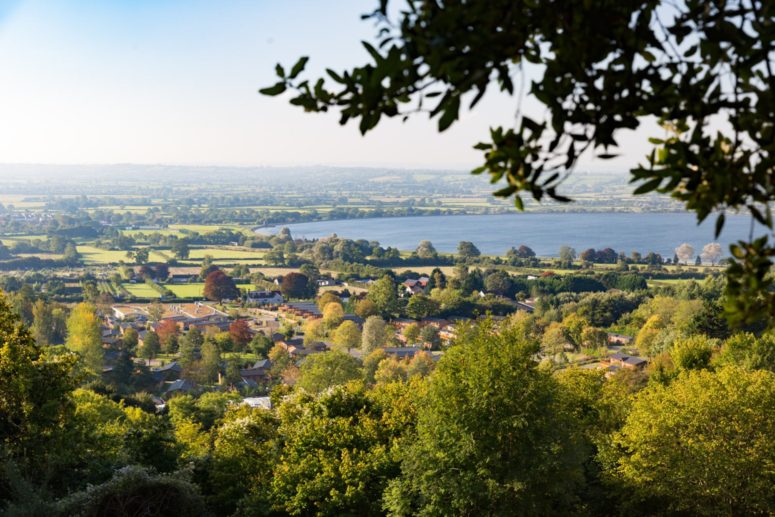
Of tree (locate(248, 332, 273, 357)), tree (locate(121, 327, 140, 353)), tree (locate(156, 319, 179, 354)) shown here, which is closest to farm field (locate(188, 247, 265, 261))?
tree (locate(156, 319, 179, 354))

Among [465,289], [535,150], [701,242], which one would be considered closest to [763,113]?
[535,150]

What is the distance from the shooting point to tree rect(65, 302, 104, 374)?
36.6 meters

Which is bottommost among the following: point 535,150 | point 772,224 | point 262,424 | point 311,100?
point 262,424

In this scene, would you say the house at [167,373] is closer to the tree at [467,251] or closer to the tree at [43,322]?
the tree at [43,322]

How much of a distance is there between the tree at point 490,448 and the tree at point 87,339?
28303 millimetres

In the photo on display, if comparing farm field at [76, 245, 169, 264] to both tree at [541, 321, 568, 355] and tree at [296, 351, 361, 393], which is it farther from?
tree at [296, 351, 361, 393]

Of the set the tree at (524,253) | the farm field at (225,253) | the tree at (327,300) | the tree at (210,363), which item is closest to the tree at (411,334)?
the tree at (327,300)

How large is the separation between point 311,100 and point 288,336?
45.6 meters

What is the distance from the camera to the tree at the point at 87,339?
3659 cm

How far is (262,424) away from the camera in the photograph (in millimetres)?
13992

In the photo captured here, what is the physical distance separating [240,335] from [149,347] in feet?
17.9

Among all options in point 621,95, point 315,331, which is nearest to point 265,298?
point 315,331

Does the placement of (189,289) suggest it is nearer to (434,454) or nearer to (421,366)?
(421,366)

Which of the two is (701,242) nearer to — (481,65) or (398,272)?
(398,272)
